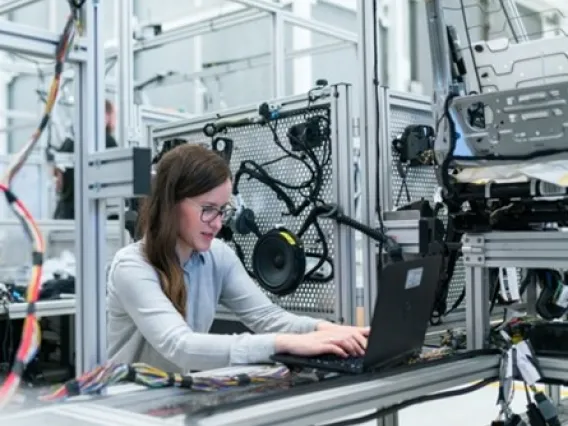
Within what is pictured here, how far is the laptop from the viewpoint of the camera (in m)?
1.07

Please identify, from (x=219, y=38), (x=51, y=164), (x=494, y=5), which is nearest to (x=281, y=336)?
(x=494, y=5)

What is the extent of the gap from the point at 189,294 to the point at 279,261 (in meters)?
0.48

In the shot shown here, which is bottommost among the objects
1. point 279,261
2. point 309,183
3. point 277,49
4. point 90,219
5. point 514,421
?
point 514,421

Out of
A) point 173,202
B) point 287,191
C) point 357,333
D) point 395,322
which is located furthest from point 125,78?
point 395,322

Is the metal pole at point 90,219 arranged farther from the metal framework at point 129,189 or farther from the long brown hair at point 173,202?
the long brown hair at point 173,202

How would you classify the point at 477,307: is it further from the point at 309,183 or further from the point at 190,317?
the point at 309,183

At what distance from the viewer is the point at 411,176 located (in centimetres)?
207

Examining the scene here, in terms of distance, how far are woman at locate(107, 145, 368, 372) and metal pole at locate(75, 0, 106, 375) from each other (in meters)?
0.24

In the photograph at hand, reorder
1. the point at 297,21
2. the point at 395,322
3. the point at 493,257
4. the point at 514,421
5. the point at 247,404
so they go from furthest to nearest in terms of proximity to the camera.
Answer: the point at 297,21 → the point at 493,257 → the point at 514,421 → the point at 395,322 → the point at 247,404

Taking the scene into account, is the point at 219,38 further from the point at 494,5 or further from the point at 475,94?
the point at 475,94

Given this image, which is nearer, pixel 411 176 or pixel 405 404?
pixel 405 404

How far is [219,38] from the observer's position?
5.81 metres

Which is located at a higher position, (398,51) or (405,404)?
(398,51)

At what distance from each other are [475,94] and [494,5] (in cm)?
53
